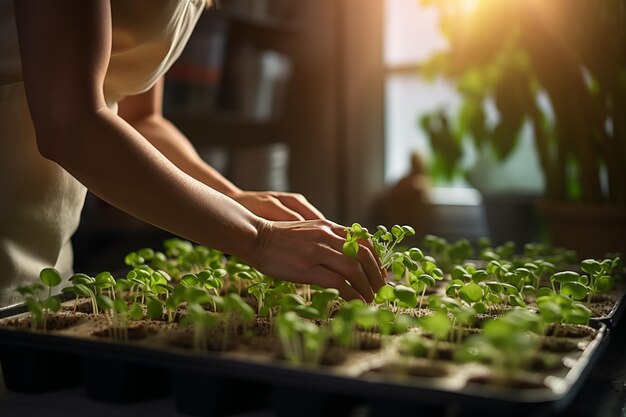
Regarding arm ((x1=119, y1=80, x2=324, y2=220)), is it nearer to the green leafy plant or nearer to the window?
the green leafy plant

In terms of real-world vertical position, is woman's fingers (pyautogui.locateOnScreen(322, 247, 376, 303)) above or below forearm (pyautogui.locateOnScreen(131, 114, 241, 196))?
below

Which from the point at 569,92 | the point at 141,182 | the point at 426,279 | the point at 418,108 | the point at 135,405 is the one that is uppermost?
the point at 418,108

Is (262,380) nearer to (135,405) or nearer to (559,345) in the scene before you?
(135,405)

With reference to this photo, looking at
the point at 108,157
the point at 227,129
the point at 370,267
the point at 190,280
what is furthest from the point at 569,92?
the point at 227,129

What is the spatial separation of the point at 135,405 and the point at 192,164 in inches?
26.1

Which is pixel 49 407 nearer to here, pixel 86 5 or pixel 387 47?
pixel 86 5

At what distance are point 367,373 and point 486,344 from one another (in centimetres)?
12

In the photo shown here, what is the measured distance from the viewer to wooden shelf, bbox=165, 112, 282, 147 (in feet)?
10.8

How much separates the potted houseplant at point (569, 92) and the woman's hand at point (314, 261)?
4.13 feet

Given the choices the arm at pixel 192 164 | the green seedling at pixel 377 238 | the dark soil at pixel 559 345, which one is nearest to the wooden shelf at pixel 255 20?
the arm at pixel 192 164

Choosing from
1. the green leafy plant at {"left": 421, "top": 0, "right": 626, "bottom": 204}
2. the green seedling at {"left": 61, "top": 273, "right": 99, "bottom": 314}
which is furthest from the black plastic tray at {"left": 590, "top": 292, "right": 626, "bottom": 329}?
the green leafy plant at {"left": 421, "top": 0, "right": 626, "bottom": 204}

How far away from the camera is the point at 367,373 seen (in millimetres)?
675

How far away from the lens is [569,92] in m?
2.00

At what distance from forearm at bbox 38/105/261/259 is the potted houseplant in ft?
4.54
